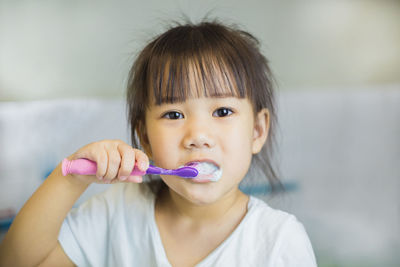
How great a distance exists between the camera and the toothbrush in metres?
0.54

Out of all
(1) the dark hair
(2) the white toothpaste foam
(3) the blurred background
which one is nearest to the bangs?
(1) the dark hair

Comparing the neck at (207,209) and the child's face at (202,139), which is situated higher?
the child's face at (202,139)

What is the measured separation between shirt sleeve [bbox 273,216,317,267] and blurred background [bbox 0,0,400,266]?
1.18ft

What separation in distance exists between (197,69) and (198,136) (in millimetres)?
110

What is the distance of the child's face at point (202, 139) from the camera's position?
648mm

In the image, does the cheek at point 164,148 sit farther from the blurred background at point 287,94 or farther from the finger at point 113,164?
the blurred background at point 287,94

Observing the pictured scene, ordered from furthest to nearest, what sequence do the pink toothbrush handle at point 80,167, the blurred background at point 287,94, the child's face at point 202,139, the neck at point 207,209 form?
the blurred background at point 287,94
the neck at point 207,209
the child's face at point 202,139
the pink toothbrush handle at point 80,167

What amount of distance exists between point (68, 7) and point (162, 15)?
258mm

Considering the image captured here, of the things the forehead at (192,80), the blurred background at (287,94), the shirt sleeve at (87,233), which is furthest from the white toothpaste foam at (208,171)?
the blurred background at (287,94)

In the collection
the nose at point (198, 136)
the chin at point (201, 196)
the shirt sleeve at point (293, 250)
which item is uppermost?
the nose at point (198, 136)

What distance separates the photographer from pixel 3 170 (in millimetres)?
1077

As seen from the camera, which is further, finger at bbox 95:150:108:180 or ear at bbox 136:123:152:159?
ear at bbox 136:123:152:159

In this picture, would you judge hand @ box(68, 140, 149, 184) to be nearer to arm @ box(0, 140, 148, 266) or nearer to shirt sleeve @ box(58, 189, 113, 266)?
→ arm @ box(0, 140, 148, 266)

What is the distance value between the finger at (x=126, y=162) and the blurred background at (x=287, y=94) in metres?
0.57
